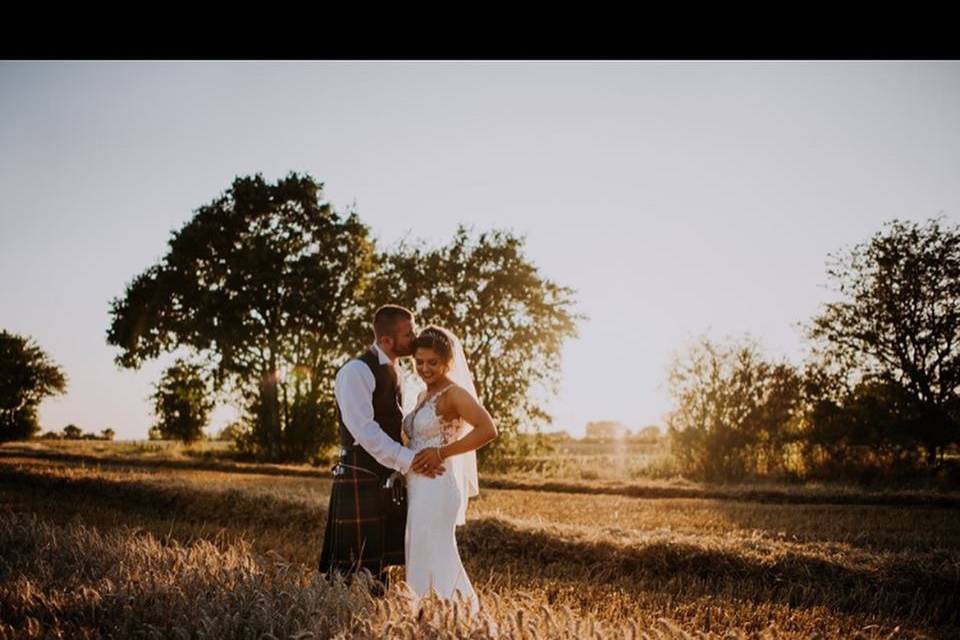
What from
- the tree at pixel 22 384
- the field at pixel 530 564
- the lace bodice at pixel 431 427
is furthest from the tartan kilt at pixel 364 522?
the tree at pixel 22 384

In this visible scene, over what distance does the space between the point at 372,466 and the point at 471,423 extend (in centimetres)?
101

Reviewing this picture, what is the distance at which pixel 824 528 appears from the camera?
10.7 meters

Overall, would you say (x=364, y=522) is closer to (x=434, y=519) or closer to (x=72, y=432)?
(x=434, y=519)

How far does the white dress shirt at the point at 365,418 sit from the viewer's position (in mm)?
5281

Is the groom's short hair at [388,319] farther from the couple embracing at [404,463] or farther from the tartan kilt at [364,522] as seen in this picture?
the tartan kilt at [364,522]

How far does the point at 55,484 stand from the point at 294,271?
1459 cm

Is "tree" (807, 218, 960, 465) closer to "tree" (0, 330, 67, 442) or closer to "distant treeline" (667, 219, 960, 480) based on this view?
"distant treeline" (667, 219, 960, 480)

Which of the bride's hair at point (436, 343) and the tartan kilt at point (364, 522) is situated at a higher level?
the bride's hair at point (436, 343)

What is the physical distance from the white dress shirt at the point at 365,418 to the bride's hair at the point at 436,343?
566 millimetres

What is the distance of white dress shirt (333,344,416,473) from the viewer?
17.3 feet

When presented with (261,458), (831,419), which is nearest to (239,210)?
(261,458)

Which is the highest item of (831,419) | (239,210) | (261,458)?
(239,210)
